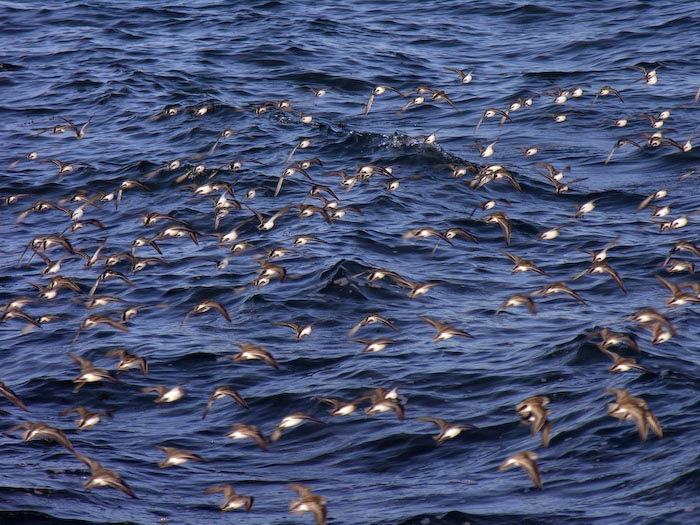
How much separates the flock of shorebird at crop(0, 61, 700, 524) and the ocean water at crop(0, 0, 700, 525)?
168 millimetres

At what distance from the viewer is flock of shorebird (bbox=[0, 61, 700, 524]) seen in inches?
663

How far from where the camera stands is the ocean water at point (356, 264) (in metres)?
16.3

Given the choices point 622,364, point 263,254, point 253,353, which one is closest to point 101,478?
point 253,353

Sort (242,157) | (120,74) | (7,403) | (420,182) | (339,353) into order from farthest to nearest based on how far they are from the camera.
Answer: (120,74) < (242,157) < (420,182) < (339,353) < (7,403)

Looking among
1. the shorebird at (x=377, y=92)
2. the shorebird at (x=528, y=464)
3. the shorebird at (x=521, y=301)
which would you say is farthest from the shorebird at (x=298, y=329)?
the shorebird at (x=377, y=92)

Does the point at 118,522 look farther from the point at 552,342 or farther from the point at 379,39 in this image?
the point at 379,39

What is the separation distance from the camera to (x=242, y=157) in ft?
103

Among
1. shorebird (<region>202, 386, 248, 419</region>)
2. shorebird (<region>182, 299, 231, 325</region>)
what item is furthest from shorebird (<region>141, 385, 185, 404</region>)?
shorebird (<region>182, 299, 231, 325</region>)

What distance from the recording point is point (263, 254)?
25.2 m

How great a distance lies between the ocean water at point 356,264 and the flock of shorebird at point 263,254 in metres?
0.17

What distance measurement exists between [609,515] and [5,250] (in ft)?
56.5

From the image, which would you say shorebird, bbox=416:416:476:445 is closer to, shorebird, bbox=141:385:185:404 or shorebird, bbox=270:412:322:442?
→ shorebird, bbox=270:412:322:442

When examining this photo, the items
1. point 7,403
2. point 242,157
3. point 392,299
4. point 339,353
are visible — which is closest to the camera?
point 7,403

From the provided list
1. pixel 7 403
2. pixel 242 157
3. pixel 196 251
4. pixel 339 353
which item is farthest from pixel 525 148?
pixel 7 403
